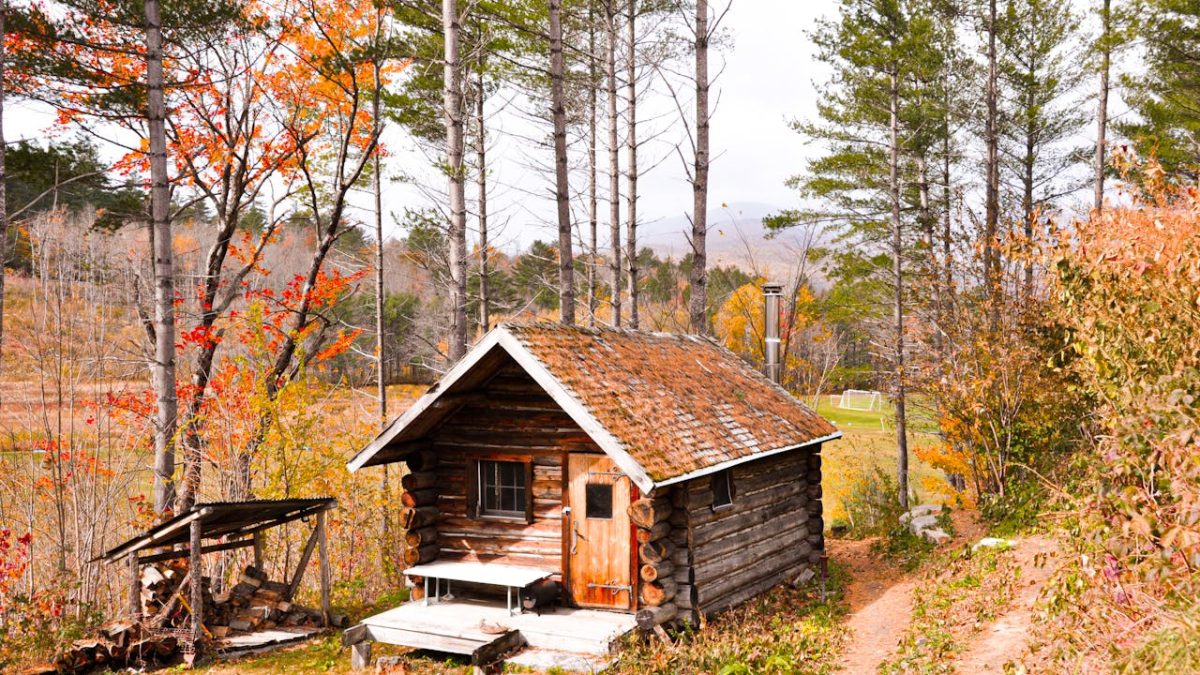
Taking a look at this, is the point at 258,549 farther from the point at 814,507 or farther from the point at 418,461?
the point at 814,507

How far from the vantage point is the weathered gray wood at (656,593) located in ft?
36.9

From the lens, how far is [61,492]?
47.2 ft

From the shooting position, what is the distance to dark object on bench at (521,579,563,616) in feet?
38.0

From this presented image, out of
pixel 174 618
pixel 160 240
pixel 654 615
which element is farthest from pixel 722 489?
pixel 160 240

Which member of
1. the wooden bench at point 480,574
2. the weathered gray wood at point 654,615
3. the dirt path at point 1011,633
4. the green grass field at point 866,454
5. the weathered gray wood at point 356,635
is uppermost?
the wooden bench at point 480,574

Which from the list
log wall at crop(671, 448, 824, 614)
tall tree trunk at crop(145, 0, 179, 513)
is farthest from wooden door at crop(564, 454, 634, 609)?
tall tree trunk at crop(145, 0, 179, 513)

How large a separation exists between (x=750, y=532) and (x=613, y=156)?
11881mm

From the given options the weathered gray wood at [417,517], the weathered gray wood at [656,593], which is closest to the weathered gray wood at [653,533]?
the weathered gray wood at [656,593]

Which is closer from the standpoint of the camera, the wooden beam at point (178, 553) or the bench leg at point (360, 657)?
the bench leg at point (360, 657)

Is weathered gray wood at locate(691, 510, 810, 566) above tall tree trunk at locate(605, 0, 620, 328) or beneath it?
beneath

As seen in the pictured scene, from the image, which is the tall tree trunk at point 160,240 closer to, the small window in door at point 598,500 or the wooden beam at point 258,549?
the wooden beam at point 258,549

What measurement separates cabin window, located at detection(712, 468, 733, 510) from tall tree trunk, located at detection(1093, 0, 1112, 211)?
1889 cm

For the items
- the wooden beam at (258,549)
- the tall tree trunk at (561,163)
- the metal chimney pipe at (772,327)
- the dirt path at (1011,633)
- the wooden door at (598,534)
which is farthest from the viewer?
the metal chimney pipe at (772,327)

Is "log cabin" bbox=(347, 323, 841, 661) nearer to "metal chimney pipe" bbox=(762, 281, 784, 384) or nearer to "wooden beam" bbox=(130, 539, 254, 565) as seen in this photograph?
"wooden beam" bbox=(130, 539, 254, 565)
